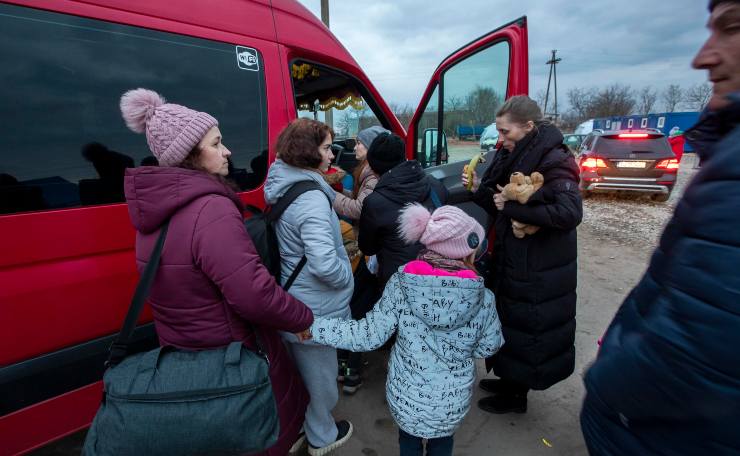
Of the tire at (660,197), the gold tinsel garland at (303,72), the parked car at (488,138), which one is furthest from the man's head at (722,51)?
the tire at (660,197)

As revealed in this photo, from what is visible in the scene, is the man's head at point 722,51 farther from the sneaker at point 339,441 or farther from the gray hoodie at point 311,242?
the sneaker at point 339,441

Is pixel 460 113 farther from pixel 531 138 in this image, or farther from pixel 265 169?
pixel 265 169

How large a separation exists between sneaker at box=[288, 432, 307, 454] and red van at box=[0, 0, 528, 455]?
3.30 ft

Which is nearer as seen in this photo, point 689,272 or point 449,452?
point 689,272

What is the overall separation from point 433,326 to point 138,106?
1348mm

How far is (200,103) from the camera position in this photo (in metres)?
1.83

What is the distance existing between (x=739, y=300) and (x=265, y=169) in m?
1.94

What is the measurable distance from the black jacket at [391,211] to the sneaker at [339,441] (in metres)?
0.93

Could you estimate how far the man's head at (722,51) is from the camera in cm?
74

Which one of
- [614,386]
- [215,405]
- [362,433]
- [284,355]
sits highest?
[614,386]

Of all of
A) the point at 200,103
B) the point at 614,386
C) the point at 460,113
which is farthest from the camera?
the point at 460,113

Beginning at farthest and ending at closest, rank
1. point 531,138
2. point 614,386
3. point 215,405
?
1. point 531,138
2. point 215,405
3. point 614,386

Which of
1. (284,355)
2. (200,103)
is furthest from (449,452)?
(200,103)

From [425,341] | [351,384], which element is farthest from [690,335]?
[351,384]
